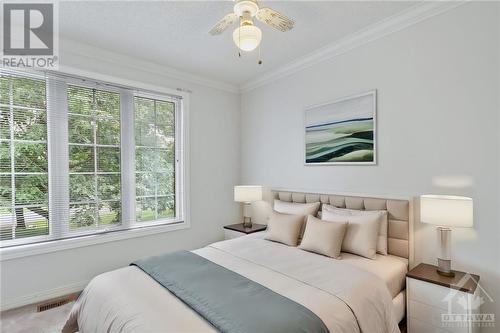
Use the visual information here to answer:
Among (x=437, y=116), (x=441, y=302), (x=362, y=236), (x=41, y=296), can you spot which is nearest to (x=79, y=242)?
(x=41, y=296)

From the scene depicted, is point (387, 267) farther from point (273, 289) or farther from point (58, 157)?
point (58, 157)

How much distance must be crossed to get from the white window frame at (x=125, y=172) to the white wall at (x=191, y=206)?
3.3 inches

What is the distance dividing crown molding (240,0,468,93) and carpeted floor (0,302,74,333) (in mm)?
3562

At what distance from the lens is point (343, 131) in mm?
2877

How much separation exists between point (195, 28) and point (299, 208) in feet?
7.15

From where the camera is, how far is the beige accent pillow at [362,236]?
226cm

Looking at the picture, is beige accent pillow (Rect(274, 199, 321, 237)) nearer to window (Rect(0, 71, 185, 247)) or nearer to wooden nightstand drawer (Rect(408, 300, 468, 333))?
wooden nightstand drawer (Rect(408, 300, 468, 333))

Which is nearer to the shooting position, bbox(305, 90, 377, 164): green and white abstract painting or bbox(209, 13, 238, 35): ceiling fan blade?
bbox(209, 13, 238, 35): ceiling fan blade

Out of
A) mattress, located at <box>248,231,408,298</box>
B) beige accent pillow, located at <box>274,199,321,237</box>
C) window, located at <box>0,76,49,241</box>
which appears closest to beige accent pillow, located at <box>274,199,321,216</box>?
beige accent pillow, located at <box>274,199,321,237</box>

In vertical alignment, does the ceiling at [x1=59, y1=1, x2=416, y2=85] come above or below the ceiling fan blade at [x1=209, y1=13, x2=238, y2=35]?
above

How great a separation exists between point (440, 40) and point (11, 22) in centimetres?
383

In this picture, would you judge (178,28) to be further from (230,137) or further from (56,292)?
(56,292)

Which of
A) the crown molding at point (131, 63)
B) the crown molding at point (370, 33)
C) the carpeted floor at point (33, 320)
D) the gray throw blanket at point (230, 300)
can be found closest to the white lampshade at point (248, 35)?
the crown molding at point (370, 33)

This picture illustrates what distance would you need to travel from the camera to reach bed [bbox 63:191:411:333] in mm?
1442
